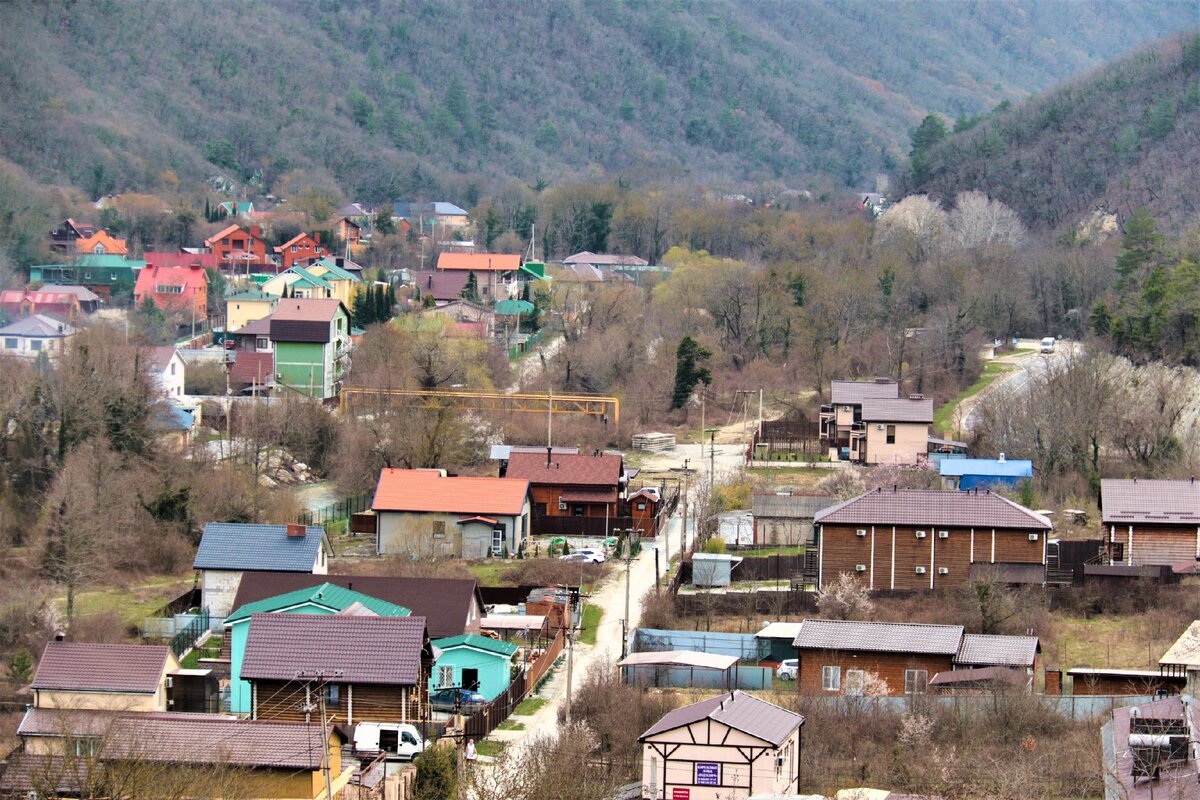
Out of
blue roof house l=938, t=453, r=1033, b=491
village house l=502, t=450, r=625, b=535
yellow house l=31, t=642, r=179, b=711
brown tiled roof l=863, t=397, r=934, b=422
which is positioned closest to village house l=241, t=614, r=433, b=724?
yellow house l=31, t=642, r=179, b=711

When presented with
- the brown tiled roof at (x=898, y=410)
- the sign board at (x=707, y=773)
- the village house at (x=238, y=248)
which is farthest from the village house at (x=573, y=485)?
the village house at (x=238, y=248)

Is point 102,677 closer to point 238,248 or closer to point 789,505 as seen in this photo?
point 789,505

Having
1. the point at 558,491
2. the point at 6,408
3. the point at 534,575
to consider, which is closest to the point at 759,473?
the point at 558,491

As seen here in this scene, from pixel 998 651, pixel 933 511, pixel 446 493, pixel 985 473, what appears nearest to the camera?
pixel 998 651

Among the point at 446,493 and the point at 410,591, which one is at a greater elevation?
the point at 446,493

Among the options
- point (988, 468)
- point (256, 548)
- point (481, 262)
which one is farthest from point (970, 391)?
point (256, 548)

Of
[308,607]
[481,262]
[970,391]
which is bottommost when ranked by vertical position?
[308,607]

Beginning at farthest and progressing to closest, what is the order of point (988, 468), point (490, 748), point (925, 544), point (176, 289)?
point (176, 289) < point (988, 468) < point (925, 544) < point (490, 748)

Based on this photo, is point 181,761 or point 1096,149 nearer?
point 181,761
